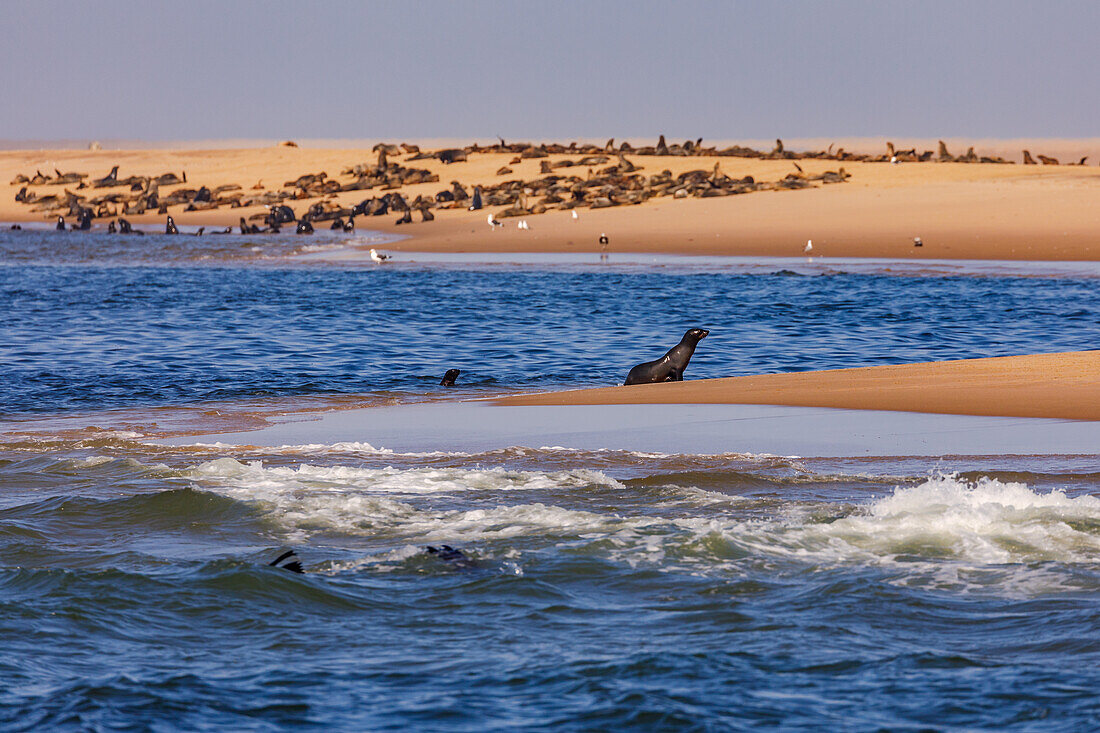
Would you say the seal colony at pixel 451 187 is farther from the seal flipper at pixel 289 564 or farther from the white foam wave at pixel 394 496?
the seal flipper at pixel 289 564

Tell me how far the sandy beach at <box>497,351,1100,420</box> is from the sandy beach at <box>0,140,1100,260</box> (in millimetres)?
17264

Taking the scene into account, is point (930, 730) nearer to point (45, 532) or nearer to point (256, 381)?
point (45, 532)

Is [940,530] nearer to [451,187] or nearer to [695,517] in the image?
[695,517]

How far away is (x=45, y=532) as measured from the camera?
6.48 meters

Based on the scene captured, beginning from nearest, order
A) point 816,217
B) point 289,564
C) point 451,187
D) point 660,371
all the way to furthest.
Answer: point 289,564, point 660,371, point 816,217, point 451,187

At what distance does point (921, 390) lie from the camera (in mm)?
10188

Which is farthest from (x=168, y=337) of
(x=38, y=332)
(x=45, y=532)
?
(x=45, y=532)

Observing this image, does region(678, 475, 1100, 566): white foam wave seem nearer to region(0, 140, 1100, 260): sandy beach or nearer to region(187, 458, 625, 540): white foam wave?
region(187, 458, 625, 540): white foam wave

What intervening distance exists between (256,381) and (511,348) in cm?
362

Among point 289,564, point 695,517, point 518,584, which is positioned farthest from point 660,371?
point 289,564

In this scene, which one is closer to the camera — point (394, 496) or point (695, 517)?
point (695, 517)

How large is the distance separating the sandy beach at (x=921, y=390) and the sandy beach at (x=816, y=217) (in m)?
17.3

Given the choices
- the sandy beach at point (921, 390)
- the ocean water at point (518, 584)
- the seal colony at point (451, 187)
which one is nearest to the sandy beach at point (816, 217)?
the seal colony at point (451, 187)

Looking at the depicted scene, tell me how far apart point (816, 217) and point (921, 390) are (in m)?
24.7
